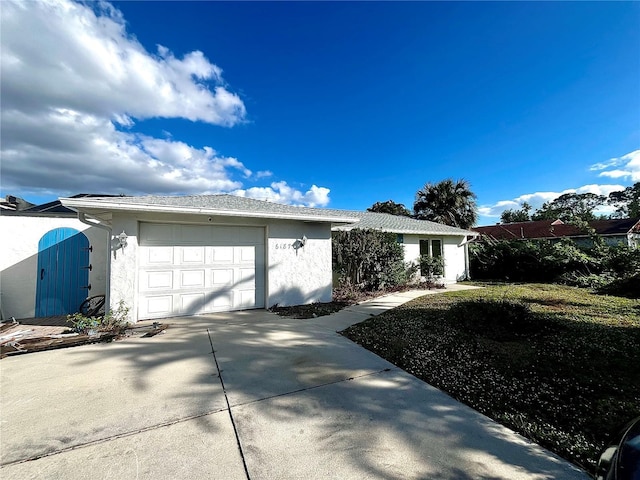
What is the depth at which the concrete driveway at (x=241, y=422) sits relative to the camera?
1927mm

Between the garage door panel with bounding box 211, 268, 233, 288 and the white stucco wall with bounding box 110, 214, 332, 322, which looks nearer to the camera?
the white stucco wall with bounding box 110, 214, 332, 322

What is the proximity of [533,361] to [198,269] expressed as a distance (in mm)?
6838

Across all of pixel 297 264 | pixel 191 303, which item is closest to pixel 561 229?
pixel 297 264

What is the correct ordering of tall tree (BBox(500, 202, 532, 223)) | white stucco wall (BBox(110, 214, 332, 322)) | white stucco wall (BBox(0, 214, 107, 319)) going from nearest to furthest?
1. white stucco wall (BBox(110, 214, 332, 322))
2. white stucco wall (BBox(0, 214, 107, 319))
3. tall tree (BBox(500, 202, 532, 223))

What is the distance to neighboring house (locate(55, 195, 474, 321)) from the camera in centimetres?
578

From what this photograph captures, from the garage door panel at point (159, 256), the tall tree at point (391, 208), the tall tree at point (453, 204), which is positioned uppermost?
the tall tree at point (391, 208)

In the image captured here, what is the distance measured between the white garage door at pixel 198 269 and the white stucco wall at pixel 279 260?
21cm

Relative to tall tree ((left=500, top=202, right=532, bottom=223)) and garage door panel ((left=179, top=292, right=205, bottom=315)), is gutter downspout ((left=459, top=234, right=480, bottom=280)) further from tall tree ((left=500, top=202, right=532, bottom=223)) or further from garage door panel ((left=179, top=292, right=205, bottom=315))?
tall tree ((left=500, top=202, right=532, bottom=223))

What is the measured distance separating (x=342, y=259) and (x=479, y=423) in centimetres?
723

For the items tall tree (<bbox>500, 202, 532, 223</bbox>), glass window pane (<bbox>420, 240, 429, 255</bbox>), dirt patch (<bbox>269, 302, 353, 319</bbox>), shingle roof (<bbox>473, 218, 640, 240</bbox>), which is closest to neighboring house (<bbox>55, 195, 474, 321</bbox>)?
dirt patch (<bbox>269, 302, 353, 319</bbox>)

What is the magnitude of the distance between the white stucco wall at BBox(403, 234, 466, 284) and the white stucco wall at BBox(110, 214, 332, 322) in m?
5.39

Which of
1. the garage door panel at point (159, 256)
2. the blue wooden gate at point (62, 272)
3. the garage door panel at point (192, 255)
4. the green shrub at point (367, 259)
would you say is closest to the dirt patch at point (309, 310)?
the green shrub at point (367, 259)

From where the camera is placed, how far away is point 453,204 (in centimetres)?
1872

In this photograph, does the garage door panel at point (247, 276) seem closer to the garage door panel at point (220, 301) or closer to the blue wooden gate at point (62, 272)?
the garage door panel at point (220, 301)
